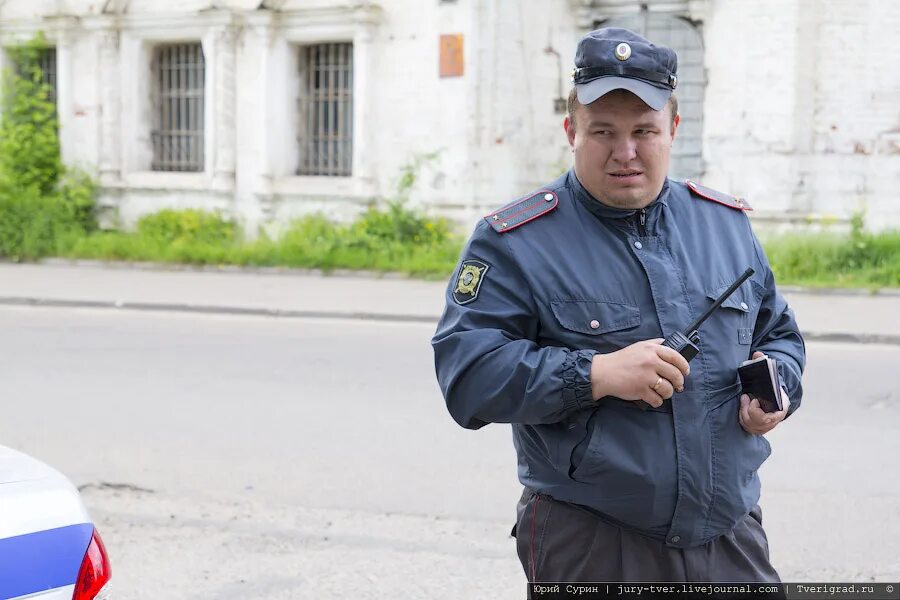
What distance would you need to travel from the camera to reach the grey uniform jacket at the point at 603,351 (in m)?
2.38

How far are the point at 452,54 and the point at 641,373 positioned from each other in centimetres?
1514

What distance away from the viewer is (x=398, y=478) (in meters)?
6.36

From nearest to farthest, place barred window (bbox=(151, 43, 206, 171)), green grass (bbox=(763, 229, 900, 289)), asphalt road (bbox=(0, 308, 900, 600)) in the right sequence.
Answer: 1. asphalt road (bbox=(0, 308, 900, 600))
2. green grass (bbox=(763, 229, 900, 289))
3. barred window (bbox=(151, 43, 206, 171))

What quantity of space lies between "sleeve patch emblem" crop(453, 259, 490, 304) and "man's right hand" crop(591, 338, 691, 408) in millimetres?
317

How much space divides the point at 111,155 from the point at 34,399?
11.8 meters

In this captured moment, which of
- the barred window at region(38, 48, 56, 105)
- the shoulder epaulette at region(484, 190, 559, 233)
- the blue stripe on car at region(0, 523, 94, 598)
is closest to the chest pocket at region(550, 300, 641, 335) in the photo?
the shoulder epaulette at region(484, 190, 559, 233)

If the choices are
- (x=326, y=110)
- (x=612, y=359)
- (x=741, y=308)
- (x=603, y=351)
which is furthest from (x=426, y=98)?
(x=612, y=359)

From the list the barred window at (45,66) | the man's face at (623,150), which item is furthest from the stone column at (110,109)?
the man's face at (623,150)

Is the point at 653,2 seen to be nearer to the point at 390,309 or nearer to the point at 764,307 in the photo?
the point at 390,309

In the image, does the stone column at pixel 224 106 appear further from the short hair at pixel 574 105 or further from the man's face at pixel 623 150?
the man's face at pixel 623 150

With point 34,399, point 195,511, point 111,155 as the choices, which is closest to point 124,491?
point 195,511

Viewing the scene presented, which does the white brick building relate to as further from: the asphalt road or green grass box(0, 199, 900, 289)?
the asphalt road

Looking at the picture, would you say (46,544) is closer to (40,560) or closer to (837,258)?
(40,560)

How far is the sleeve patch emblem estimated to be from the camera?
248 centimetres
